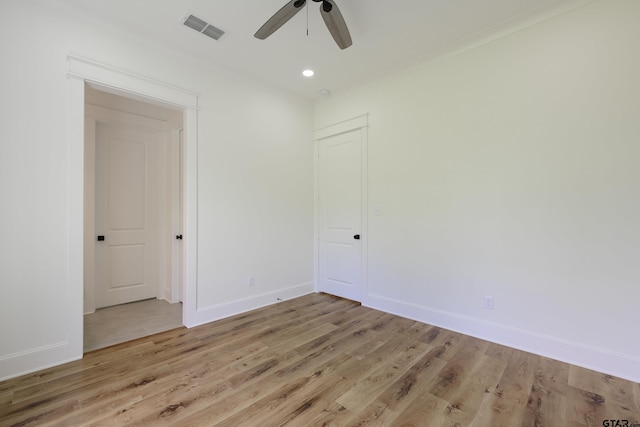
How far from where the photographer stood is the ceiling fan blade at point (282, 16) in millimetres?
1956

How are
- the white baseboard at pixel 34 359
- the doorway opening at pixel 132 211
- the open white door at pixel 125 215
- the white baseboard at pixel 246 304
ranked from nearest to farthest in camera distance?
the white baseboard at pixel 34 359 → the white baseboard at pixel 246 304 → the doorway opening at pixel 132 211 → the open white door at pixel 125 215

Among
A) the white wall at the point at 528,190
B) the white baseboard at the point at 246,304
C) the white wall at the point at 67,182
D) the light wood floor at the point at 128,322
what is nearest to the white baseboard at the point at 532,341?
the white wall at the point at 528,190

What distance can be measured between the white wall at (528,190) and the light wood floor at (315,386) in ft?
1.17

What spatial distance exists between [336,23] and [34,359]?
3422 mm

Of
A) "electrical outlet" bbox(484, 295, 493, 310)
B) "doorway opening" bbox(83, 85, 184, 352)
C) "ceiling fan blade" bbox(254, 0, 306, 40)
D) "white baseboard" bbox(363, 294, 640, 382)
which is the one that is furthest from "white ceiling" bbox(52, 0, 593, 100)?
"white baseboard" bbox(363, 294, 640, 382)

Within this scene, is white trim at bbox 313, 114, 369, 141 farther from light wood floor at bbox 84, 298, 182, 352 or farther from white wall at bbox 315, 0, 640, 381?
light wood floor at bbox 84, 298, 182, 352

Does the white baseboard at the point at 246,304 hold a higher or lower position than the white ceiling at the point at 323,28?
lower

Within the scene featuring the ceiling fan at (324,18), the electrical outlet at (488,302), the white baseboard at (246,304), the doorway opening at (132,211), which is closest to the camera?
the ceiling fan at (324,18)

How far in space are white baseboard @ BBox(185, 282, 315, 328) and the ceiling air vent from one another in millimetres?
2817

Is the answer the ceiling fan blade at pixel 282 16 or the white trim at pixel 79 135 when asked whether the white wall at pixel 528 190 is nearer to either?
the ceiling fan blade at pixel 282 16

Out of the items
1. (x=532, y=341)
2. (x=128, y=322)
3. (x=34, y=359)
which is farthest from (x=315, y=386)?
(x=128, y=322)

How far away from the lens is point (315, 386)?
6.68 ft

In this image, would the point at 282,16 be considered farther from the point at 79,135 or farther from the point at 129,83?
the point at 79,135

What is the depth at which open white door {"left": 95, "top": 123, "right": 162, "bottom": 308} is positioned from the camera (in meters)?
3.68
